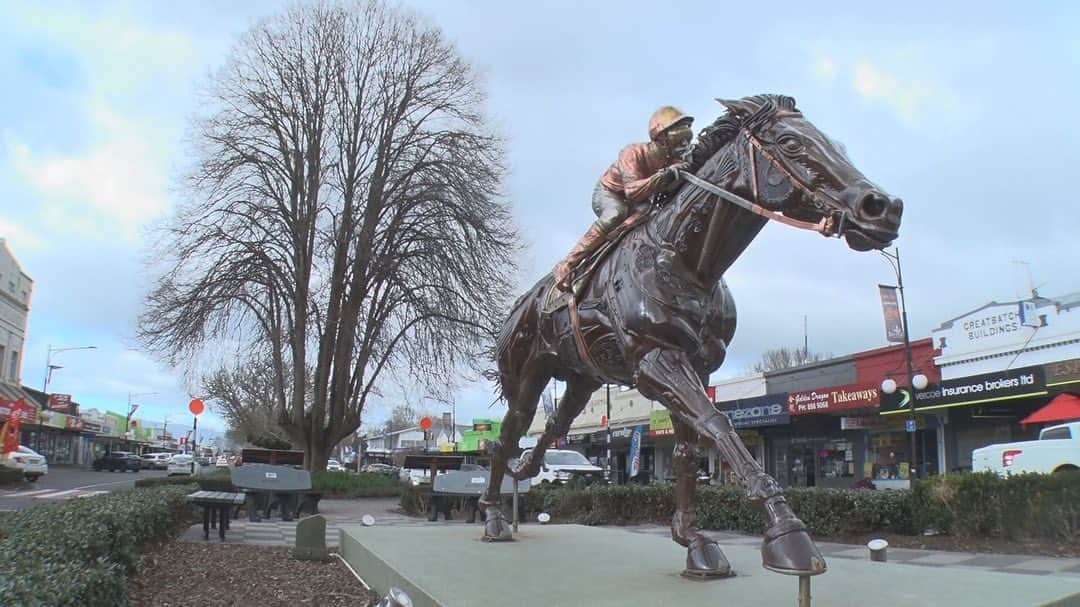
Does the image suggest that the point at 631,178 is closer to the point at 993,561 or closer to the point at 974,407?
the point at 993,561

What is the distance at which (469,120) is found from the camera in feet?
75.9

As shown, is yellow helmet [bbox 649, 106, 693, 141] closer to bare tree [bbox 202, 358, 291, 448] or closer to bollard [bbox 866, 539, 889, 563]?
bollard [bbox 866, 539, 889, 563]

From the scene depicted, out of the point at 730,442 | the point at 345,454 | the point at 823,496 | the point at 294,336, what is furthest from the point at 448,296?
the point at 345,454

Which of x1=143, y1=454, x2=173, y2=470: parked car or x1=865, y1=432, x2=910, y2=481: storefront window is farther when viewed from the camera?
x1=143, y1=454, x2=173, y2=470: parked car

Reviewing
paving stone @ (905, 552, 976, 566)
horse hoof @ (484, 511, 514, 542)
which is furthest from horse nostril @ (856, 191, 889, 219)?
paving stone @ (905, 552, 976, 566)

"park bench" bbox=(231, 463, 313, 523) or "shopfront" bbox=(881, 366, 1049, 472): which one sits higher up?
"shopfront" bbox=(881, 366, 1049, 472)

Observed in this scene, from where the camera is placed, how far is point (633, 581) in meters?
3.71

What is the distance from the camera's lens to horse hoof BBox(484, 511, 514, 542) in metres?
5.53

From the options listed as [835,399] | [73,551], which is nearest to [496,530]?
[73,551]

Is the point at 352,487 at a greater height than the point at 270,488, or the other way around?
the point at 270,488

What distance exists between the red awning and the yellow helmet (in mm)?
16825

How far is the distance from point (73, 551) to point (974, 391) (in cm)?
2086

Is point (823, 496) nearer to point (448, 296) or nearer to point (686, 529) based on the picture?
point (686, 529)

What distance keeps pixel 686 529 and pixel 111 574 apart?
10.3ft
